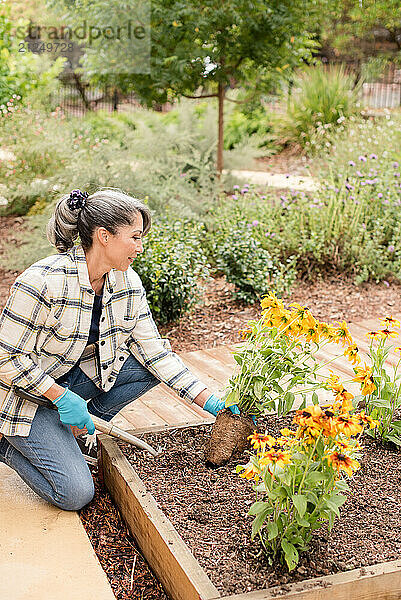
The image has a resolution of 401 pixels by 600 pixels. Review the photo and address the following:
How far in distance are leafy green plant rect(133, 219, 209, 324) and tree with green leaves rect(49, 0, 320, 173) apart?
2663 millimetres

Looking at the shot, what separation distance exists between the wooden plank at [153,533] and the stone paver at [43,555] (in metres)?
0.14

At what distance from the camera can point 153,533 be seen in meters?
2.01

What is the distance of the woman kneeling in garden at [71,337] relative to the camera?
2287 millimetres

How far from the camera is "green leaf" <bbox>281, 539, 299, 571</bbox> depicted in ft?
5.82

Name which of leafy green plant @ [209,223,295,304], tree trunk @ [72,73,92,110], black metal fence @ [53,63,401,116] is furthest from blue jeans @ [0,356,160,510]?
Answer: tree trunk @ [72,73,92,110]

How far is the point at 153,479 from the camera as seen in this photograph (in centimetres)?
228

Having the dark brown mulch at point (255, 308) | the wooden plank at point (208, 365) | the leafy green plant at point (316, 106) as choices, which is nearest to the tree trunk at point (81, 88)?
the leafy green plant at point (316, 106)

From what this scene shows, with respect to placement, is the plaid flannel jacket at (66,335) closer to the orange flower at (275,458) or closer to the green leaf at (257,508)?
the green leaf at (257,508)

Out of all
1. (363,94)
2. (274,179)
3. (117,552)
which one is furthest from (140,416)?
(363,94)

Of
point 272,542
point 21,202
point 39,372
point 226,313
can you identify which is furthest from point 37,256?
point 272,542

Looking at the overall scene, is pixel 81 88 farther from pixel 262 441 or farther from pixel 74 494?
pixel 262 441

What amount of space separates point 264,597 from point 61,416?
92 centimetres

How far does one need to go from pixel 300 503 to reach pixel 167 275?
8.00 feet

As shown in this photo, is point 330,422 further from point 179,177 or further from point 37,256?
point 179,177
